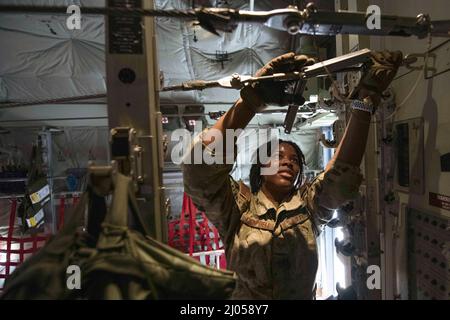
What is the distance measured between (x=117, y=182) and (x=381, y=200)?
1.36 m

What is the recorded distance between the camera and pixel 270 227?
107 cm

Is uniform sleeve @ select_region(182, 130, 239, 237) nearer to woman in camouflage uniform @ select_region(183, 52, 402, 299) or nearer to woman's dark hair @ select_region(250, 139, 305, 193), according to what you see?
woman in camouflage uniform @ select_region(183, 52, 402, 299)

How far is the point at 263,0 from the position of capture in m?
2.02

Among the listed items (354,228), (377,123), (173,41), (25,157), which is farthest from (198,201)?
(25,157)

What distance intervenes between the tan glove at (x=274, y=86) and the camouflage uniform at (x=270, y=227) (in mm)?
274

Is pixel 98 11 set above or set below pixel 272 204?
above

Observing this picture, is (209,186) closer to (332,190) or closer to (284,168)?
(284,168)

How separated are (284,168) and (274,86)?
16.4 inches

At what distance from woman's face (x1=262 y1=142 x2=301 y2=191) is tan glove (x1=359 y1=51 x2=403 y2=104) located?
43 centimetres

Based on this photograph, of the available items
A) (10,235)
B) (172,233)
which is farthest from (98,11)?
(10,235)

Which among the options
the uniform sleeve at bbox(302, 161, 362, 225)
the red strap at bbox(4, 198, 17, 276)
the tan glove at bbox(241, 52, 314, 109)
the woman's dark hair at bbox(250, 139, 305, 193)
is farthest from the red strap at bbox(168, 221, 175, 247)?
the tan glove at bbox(241, 52, 314, 109)

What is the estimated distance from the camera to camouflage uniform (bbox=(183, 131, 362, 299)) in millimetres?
980

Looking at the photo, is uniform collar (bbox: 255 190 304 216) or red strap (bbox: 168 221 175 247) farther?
red strap (bbox: 168 221 175 247)

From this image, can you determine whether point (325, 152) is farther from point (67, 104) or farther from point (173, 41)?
point (67, 104)
